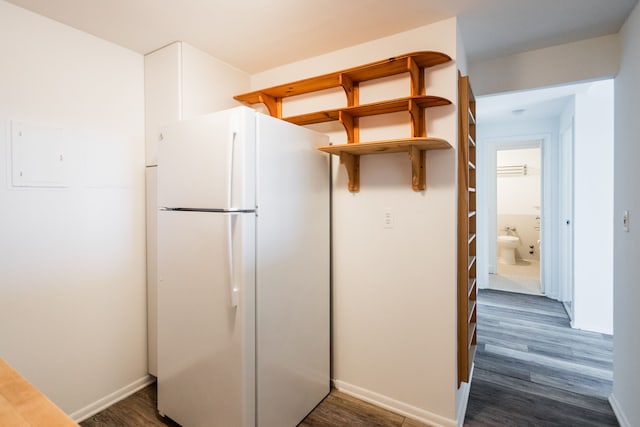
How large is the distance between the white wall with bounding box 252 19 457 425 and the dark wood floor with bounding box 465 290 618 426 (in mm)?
496

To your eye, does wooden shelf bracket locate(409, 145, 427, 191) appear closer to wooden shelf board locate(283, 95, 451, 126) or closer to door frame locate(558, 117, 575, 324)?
wooden shelf board locate(283, 95, 451, 126)

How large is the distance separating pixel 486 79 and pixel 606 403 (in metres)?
2.40

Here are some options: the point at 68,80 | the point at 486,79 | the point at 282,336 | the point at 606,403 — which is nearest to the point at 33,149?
the point at 68,80

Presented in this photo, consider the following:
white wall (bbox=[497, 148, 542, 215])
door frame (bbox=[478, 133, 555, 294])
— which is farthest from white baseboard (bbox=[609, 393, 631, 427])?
white wall (bbox=[497, 148, 542, 215])

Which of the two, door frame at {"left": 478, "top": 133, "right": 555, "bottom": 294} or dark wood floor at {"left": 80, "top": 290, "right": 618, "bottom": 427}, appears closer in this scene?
dark wood floor at {"left": 80, "top": 290, "right": 618, "bottom": 427}

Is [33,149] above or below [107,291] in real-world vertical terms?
above

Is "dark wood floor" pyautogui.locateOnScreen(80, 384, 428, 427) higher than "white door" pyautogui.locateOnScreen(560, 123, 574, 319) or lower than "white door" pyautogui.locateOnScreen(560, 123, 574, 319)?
lower

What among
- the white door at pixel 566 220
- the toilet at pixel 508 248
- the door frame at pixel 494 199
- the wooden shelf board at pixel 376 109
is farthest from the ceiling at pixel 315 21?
the toilet at pixel 508 248

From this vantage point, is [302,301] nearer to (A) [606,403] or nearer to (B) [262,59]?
(B) [262,59]

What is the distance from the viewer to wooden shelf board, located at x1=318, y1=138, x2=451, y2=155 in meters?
1.72

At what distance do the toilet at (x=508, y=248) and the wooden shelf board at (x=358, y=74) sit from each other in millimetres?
5610

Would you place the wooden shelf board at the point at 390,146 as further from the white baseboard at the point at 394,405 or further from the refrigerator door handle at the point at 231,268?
the white baseboard at the point at 394,405

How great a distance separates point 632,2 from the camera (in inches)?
69.1

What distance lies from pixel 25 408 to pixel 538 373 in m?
3.15
